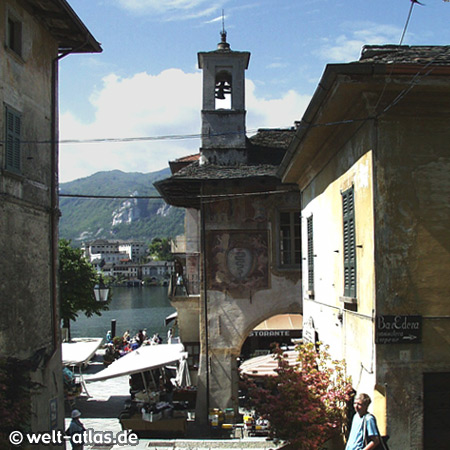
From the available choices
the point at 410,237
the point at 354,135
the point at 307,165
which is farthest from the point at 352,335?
the point at 307,165

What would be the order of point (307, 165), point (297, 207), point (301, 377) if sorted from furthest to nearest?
point (297, 207) → point (307, 165) → point (301, 377)

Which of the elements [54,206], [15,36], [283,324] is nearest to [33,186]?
[54,206]

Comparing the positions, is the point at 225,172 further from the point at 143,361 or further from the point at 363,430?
the point at 363,430

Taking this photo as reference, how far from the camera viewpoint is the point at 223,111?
2144 centimetres

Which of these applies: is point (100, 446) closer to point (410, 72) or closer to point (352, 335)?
point (352, 335)

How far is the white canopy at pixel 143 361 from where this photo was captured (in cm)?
1455

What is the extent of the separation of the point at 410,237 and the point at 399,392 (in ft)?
6.29

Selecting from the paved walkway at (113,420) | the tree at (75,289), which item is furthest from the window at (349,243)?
the tree at (75,289)

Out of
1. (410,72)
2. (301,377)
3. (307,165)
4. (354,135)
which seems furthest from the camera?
(307,165)

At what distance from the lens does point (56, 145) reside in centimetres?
1469

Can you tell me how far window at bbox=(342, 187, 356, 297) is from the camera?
356 inches

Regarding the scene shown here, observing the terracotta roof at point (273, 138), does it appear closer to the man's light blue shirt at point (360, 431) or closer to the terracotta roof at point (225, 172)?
the terracotta roof at point (225, 172)

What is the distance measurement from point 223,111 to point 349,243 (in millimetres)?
12910

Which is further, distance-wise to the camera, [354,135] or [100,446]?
[100,446]
